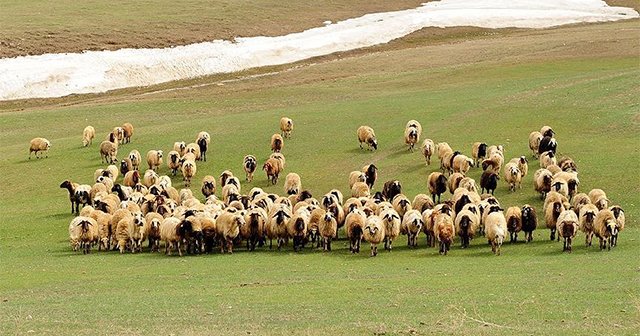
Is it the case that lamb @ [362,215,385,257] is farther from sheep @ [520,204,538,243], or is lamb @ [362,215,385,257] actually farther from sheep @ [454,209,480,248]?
sheep @ [520,204,538,243]

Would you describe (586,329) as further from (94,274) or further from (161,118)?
(161,118)

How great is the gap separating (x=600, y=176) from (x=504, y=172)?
3.08m

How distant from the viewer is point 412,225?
25.9 m

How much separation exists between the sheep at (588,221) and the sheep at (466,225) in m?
2.71

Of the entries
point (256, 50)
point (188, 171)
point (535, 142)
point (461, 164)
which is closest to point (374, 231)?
point (461, 164)

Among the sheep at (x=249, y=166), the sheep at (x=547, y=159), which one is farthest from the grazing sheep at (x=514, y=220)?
the sheep at (x=249, y=166)

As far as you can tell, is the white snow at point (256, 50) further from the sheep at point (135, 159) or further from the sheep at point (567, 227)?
the sheep at point (567, 227)

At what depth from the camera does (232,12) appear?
91.2 metres

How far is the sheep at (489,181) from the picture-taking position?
31.3 m

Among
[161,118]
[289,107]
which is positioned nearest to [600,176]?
[289,107]

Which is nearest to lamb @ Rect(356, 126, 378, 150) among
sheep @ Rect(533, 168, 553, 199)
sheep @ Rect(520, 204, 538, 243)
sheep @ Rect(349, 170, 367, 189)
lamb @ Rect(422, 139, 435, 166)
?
lamb @ Rect(422, 139, 435, 166)

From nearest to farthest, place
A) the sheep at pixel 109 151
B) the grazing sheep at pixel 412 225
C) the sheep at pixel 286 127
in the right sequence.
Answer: the grazing sheep at pixel 412 225 < the sheep at pixel 109 151 < the sheep at pixel 286 127

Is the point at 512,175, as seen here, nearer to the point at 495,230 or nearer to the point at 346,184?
the point at 346,184

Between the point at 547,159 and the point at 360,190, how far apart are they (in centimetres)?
672
